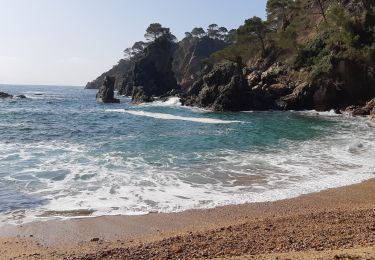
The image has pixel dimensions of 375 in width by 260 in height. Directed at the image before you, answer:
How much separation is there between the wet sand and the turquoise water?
1.02 m

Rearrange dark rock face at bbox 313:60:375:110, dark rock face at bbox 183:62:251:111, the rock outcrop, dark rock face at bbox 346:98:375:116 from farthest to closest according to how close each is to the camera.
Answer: the rock outcrop
dark rock face at bbox 183:62:251:111
dark rock face at bbox 313:60:375:110
dark rock face at bbox 346:98:375:116

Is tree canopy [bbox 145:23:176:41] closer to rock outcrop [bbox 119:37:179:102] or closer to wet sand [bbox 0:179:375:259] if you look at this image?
rock outcrop [bbox 119:37:179:102]

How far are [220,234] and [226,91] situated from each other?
44.8 meters

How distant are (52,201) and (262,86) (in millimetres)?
47333

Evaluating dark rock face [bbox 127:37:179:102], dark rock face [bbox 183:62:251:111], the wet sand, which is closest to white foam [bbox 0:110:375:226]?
the wet sand

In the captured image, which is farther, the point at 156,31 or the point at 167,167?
the point at 156,31

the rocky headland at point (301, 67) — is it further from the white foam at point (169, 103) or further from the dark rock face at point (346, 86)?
the white foam at point (169, 103)

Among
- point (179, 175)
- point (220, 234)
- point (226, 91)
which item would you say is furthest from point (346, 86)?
point (220, 234)

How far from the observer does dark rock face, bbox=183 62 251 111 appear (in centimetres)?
5303

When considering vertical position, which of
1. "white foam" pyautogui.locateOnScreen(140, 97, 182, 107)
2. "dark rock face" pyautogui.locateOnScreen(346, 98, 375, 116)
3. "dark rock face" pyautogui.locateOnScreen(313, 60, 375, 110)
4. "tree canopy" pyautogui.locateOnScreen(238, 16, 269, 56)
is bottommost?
"white foam" pyautogui.locateOnScreen(140, 97, 182, 107)

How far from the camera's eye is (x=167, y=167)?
61.7 feet

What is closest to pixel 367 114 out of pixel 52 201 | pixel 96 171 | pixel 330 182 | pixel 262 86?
pixel 262 86

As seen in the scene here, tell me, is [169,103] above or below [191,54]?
below

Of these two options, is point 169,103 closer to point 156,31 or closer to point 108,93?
point 108,93
